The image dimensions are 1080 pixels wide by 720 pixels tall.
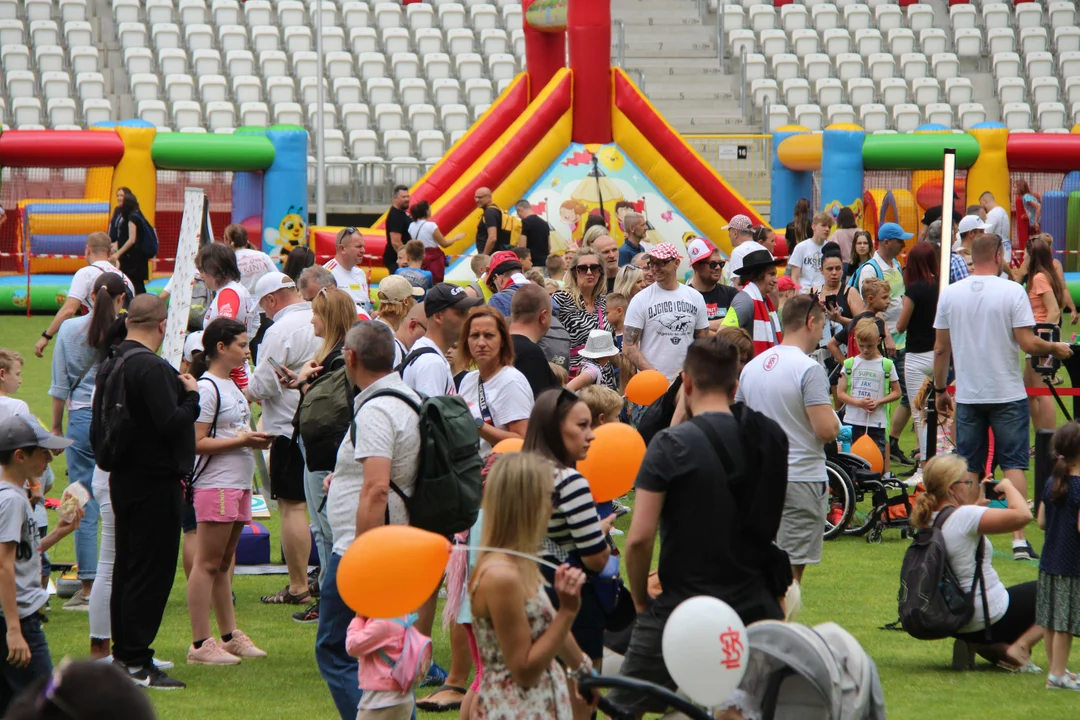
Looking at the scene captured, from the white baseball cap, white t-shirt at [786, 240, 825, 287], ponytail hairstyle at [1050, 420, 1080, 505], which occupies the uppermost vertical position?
white t-shirt at [786, 240, 825, 287]

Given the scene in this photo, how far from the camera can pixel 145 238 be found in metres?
14.8

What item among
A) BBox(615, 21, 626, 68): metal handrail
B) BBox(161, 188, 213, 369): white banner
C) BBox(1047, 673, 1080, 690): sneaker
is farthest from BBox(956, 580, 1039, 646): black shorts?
BBox(615, 21, 626, 68): metal handrail

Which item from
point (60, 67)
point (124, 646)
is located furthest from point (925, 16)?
point (124, 646)

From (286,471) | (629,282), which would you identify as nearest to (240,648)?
(286,471)

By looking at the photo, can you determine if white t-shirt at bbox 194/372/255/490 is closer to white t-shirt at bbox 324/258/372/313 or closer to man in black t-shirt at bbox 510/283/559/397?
man in black t-shirt at bbox 510/283/559/397

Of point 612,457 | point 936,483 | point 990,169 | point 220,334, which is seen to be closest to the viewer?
point 612,457

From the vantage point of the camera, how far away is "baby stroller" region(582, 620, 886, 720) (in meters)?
3.32

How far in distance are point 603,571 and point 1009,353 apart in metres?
3.83

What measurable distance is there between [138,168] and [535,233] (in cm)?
493

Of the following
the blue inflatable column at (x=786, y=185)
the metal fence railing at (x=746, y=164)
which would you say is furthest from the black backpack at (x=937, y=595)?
the metal fence railing at (x=746, y=164)

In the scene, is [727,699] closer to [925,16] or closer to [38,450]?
[38,450]

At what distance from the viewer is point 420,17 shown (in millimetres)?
25625

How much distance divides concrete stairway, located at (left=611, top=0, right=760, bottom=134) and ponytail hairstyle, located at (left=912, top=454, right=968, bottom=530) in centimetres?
1836

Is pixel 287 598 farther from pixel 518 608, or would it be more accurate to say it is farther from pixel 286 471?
pixel 518 608
